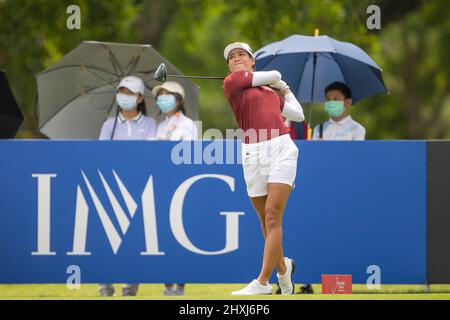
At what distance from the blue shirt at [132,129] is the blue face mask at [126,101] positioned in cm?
12

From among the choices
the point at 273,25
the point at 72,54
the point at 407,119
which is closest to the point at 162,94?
the point at 72,54

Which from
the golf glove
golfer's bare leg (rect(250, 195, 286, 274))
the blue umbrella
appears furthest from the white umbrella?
the golf glove

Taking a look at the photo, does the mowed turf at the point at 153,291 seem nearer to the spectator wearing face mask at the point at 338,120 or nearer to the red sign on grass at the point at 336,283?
the red sign on grass at the point at 336,283

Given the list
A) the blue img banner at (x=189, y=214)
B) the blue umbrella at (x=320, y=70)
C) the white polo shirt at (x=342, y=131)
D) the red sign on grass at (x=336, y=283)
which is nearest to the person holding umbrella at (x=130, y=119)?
the blue img banner at (x=189, y=214)

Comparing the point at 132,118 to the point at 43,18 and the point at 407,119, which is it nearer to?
the point at 43,18

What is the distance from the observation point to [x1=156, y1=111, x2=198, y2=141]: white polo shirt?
1034 cm

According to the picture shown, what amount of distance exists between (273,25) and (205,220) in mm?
8710

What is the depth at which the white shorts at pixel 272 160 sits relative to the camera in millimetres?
8117

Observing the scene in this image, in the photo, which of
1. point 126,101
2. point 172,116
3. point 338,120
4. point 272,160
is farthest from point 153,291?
point 272,160

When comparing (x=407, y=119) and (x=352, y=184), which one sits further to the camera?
(x=407, y=119)

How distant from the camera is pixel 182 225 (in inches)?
388

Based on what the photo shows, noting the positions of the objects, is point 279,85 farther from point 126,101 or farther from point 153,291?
point 153,291
